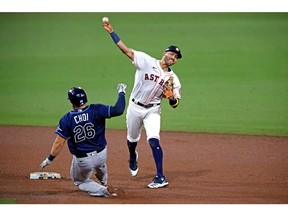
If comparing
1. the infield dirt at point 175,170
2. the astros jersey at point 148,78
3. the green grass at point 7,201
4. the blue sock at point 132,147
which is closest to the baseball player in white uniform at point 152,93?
the astros jersey at point 148,78

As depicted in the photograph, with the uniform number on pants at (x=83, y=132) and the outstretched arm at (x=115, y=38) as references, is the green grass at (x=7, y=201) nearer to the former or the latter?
the uniform number on pants at (x=83, y=132)

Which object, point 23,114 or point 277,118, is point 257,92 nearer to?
point 277,118

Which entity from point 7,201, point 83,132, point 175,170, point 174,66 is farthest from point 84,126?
point 174,66

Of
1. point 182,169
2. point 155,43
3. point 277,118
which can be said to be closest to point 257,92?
point 277,118

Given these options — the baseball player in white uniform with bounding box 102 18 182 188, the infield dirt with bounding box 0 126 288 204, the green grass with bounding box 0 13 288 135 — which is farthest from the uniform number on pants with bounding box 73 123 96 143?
the green grass with bounding box 0 13 288 135

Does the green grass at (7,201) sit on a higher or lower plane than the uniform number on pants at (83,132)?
lower

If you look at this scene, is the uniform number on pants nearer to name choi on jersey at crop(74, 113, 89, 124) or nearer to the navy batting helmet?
name choi on jersey at crop(74, 113, 89, 124)

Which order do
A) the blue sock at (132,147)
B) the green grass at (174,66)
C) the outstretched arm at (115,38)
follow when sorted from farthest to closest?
the green grass at (174,66) < the blue sock at (132,147) < the outstretched arm at (115,38)
